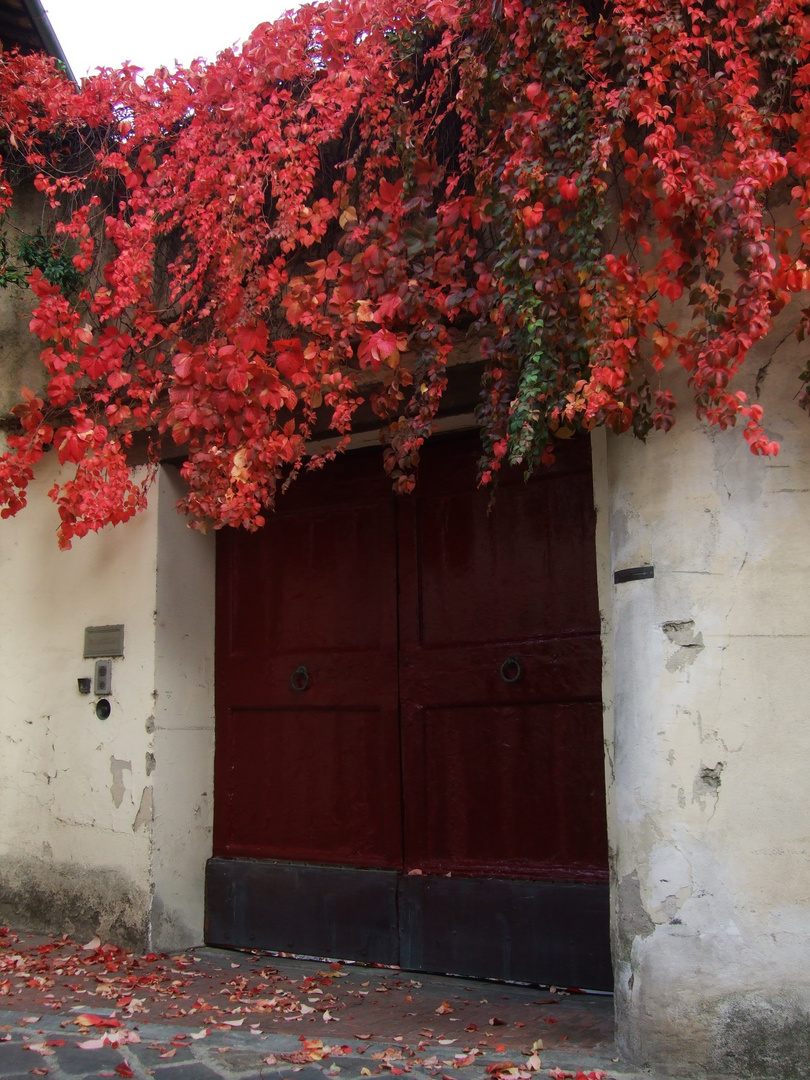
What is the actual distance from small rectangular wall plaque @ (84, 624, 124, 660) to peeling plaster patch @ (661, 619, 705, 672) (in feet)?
9.32

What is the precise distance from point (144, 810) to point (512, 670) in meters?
1.90

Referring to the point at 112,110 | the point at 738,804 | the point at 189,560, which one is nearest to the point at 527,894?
the point at 738,804

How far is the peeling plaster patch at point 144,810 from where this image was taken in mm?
4688

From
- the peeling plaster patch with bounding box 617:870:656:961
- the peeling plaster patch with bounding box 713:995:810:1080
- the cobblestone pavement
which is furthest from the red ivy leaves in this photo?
the cobblestone pavement

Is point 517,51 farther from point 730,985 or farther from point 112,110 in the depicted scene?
point 730,985

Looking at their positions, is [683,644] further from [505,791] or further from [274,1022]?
[274,1022]

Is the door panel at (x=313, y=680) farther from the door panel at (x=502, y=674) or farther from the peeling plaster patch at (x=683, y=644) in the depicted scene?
the peeling plaster patch at (x=683, y=644)

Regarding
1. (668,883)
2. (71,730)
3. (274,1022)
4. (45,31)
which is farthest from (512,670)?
(45,31)

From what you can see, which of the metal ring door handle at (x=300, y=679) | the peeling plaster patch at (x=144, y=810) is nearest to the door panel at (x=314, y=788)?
the metal ring door handle at (x=300, y=679)

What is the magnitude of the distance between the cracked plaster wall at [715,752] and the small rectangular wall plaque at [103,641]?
8.66 feet

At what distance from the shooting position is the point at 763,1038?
2.91 metres

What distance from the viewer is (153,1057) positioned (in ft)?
10.7

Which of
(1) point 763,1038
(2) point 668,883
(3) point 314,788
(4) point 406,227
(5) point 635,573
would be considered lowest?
(1) point 763,1038

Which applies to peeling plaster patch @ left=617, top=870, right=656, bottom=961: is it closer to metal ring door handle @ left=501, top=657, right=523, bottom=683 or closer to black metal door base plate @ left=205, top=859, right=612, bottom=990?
black metal door base plate @ left=205, top=859, right=612, bottom=990
